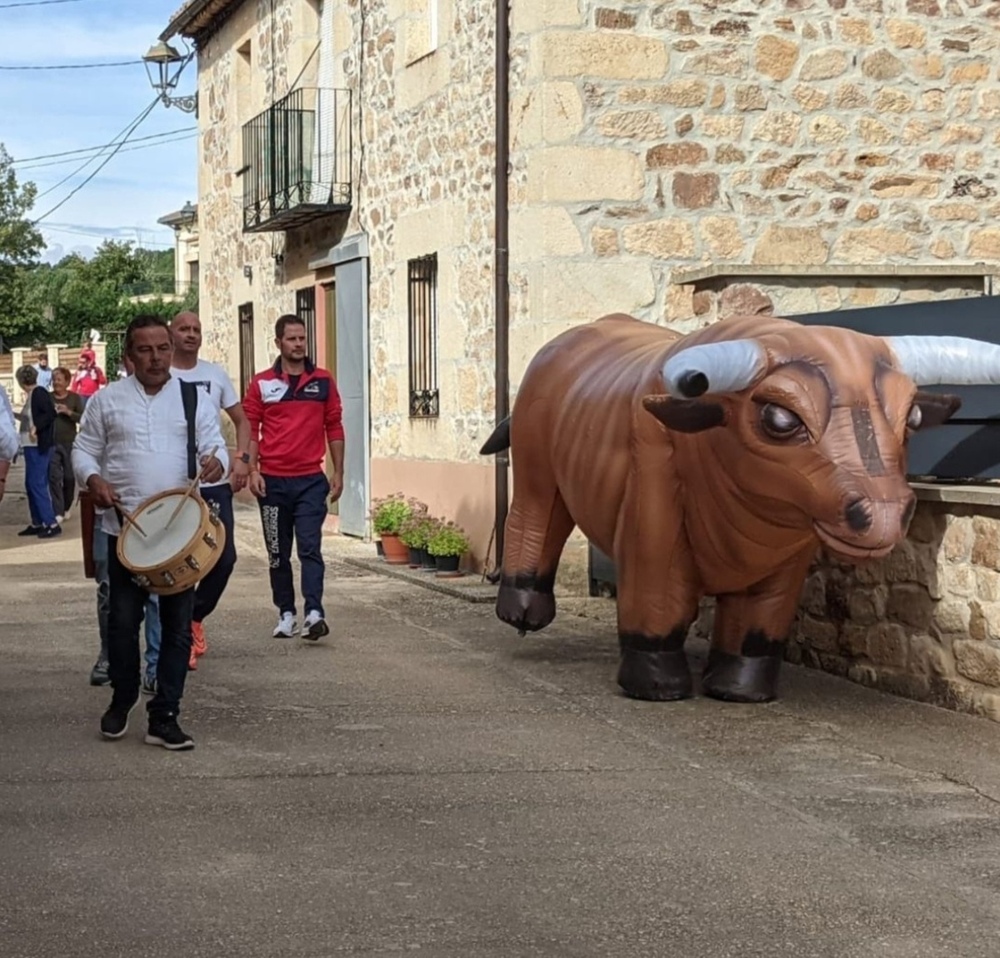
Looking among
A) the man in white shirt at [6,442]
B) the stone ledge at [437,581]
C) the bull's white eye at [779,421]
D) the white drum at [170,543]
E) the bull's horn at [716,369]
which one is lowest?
the stone ledge at [437,581]

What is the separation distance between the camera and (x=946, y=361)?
7.62 metres

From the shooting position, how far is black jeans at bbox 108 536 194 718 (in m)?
7.48

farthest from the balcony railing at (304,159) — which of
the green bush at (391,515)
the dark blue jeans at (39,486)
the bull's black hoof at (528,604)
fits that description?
the bull's black hoof at (528,604)

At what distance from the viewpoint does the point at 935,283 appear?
43.4ft

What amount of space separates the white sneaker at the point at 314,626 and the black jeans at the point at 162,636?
2863 millimetres

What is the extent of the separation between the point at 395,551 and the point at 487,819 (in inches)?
348

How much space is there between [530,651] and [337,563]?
17.6 feet

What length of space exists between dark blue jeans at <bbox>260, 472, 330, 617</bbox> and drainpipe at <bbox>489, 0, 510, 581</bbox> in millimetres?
2763

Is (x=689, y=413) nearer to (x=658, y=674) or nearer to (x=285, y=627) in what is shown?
(x=658, y=674)

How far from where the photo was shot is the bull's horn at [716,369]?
741 cm

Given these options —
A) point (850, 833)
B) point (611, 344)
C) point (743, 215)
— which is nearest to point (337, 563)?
point (743, 215)

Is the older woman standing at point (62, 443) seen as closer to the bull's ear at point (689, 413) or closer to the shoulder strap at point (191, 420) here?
the shoulder strap at point (191, 420)

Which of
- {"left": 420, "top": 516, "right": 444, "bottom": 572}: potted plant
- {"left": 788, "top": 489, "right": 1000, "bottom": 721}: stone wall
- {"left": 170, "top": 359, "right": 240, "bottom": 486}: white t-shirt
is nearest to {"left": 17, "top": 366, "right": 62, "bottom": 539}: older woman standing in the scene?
{"left": 420, "top": 516, "right": 444, "bottom": 572}: potted plant

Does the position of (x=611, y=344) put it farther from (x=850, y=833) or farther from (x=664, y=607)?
(x=850, y=833)
